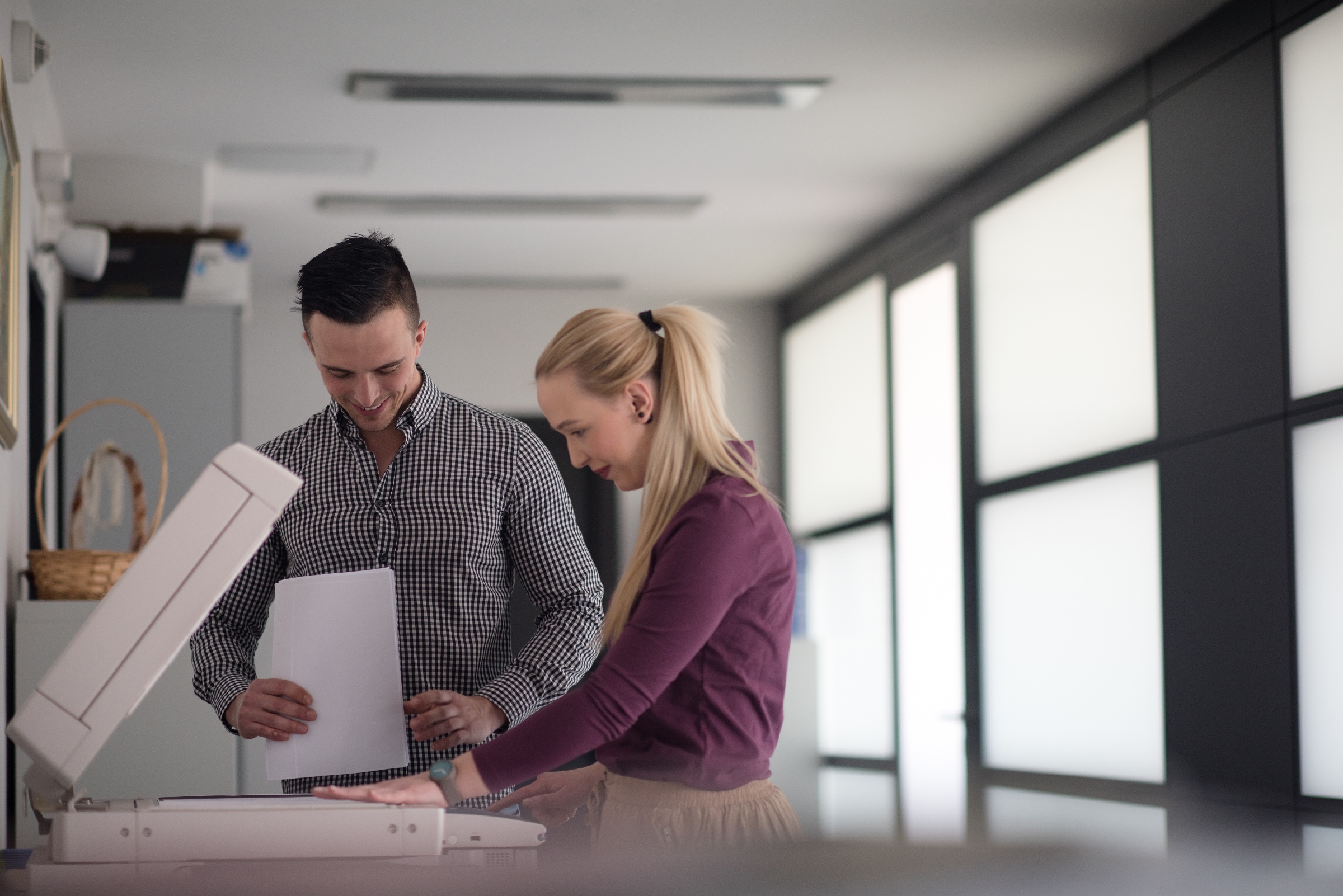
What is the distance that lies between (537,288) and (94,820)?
19.2ft

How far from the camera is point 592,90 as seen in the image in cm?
403

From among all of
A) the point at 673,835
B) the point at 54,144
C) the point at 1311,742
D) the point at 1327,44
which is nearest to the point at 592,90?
the point at 54,144

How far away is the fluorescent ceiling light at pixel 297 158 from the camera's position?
451 centimetres

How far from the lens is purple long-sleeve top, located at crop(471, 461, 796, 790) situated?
3.56ft

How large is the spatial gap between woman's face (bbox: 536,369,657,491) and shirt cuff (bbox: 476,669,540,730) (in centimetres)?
29

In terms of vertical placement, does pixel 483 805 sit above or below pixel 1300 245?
below

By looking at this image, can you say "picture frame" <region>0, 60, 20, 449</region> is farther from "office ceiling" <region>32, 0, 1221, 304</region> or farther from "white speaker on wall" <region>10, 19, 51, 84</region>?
"office ceiling" <region>32, 0, 1221, 304</region>

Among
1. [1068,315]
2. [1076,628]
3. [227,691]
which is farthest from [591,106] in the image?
[227,691]

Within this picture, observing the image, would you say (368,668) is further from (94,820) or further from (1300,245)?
(1300,245)


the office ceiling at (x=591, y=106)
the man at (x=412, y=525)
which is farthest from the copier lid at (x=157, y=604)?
the office ceiling at (x=591, y=106)

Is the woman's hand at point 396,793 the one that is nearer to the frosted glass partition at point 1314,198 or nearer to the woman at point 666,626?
the woman at point 666,626

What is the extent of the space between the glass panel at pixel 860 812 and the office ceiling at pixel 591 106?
120 inches

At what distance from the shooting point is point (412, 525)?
60.6 inches

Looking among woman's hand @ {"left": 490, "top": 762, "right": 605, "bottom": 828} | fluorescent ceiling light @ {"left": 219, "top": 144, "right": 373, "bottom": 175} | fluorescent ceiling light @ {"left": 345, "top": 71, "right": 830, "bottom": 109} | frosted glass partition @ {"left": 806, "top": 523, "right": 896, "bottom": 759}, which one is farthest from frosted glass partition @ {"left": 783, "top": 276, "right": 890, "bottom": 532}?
woman's hand @ {"left": 490, "top": 762, "right": 605, "bottom": 828}
